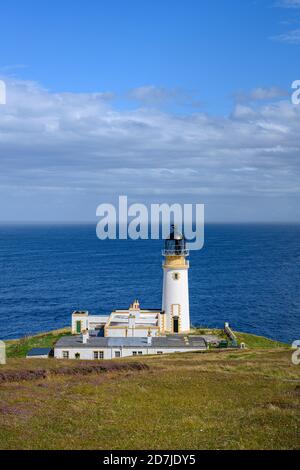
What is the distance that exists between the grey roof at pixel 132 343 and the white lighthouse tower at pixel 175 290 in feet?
15.3

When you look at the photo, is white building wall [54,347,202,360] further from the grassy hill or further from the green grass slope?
the green grass slope

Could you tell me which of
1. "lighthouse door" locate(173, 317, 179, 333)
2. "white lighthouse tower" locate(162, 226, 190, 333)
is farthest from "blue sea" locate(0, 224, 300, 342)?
"lighthouse door" locate(173, 317, 179, 333)

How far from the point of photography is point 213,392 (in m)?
24.3

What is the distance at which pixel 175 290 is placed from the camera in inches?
2092

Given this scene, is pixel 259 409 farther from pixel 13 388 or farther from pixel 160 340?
pixel 160 340

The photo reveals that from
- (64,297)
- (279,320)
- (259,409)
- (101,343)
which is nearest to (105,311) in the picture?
(64,297)

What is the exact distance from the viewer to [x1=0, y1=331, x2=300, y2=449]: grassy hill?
54.2 ft

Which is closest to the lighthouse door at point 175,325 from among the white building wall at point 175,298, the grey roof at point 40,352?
the white building wall at point 175,298

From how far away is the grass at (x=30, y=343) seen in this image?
47.4m

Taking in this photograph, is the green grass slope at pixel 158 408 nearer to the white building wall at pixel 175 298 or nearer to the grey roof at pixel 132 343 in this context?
the grey roof at pixel 132 343

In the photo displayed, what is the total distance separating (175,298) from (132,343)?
939cm

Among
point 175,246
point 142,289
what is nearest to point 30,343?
point 175,246

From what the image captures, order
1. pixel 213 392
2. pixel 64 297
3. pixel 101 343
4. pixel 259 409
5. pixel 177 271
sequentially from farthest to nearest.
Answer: pixel 64 297, pixel 177 271, pixel 101 343, pixel 213 392, pixel 259 409
